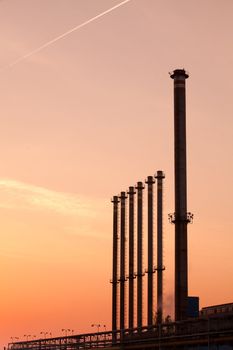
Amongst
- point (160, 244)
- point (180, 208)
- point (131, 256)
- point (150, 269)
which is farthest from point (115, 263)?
point (180, 208)

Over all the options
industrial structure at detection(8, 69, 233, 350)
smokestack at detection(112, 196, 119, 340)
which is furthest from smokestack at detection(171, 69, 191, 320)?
smokestack at detection(112, 196, 119, 340)

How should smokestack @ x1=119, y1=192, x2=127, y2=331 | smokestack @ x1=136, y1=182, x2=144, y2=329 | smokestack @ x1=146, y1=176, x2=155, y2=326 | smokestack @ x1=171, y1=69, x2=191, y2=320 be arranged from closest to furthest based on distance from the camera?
smokestack @ x1=171, y1=69, x2=191, y2=320
smokestack @ x1=146, y1=176, x2=155, y2=326
smokestack @ x1=136, y1=182, x2=144, y2=329
smokestack @ x1=119, y1=192, x2=127, y2=331

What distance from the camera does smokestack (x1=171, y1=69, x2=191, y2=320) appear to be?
8869 centimetres

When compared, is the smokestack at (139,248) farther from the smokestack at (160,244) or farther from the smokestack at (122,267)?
the smokestack at (160,244)

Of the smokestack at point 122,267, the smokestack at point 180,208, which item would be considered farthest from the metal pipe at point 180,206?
the smokestack at point 122,267

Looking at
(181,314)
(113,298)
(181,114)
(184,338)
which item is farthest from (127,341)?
(113,298)

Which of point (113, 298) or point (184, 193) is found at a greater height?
point (184, 193)

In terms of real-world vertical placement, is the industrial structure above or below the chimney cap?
below

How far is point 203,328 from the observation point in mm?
51969

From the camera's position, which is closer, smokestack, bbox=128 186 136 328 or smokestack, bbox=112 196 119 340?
smokestack, bbox=128 186 136 328

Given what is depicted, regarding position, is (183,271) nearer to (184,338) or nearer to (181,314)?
(181,314)

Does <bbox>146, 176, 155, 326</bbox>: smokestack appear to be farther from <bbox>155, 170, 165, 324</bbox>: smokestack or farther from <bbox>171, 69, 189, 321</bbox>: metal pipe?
<bbox>171, 69, 189, 321</bbox>: metal pipe

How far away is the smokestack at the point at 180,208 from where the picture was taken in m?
88.7

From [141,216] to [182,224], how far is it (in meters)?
26.1
